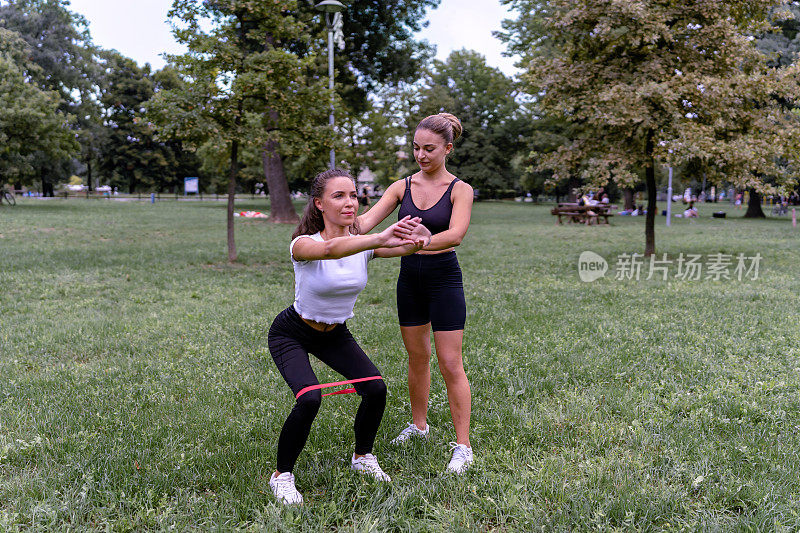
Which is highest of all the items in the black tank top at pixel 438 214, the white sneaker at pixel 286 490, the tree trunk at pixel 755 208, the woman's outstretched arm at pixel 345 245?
the tree trunk at pixel 755 208

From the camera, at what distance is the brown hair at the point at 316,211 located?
304cm

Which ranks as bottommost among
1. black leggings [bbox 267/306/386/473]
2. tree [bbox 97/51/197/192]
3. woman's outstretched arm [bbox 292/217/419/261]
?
black leggings [bbox 267/306/386/473]

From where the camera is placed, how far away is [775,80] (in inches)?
447

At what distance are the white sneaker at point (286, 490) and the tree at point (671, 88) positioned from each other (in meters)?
10.1

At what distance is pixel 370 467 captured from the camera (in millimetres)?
3352

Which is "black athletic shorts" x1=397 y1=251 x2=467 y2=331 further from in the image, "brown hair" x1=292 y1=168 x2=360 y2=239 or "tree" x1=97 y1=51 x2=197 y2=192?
"tree" x1=97 y1=51 x2=197 y2=192

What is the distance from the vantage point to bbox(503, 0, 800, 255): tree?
11.0m

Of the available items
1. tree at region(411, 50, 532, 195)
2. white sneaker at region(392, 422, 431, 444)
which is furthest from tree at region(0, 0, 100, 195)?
white sneaker at region(392, 422, 431, 444)

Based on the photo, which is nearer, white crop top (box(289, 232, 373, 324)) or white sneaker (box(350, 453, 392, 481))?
white crop top (box(289, 232, 373, 324))

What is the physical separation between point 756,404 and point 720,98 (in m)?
8.79

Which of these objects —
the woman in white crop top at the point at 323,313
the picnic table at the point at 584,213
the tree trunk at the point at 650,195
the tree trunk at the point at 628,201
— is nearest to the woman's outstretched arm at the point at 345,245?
the woman in white crop top at the point at 323,313

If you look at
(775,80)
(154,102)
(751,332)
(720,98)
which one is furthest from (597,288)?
(154,102)

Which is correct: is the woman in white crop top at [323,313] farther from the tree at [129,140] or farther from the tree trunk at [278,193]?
the tree at [129,140]

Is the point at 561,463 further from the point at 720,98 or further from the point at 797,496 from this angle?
the point at 720,98
